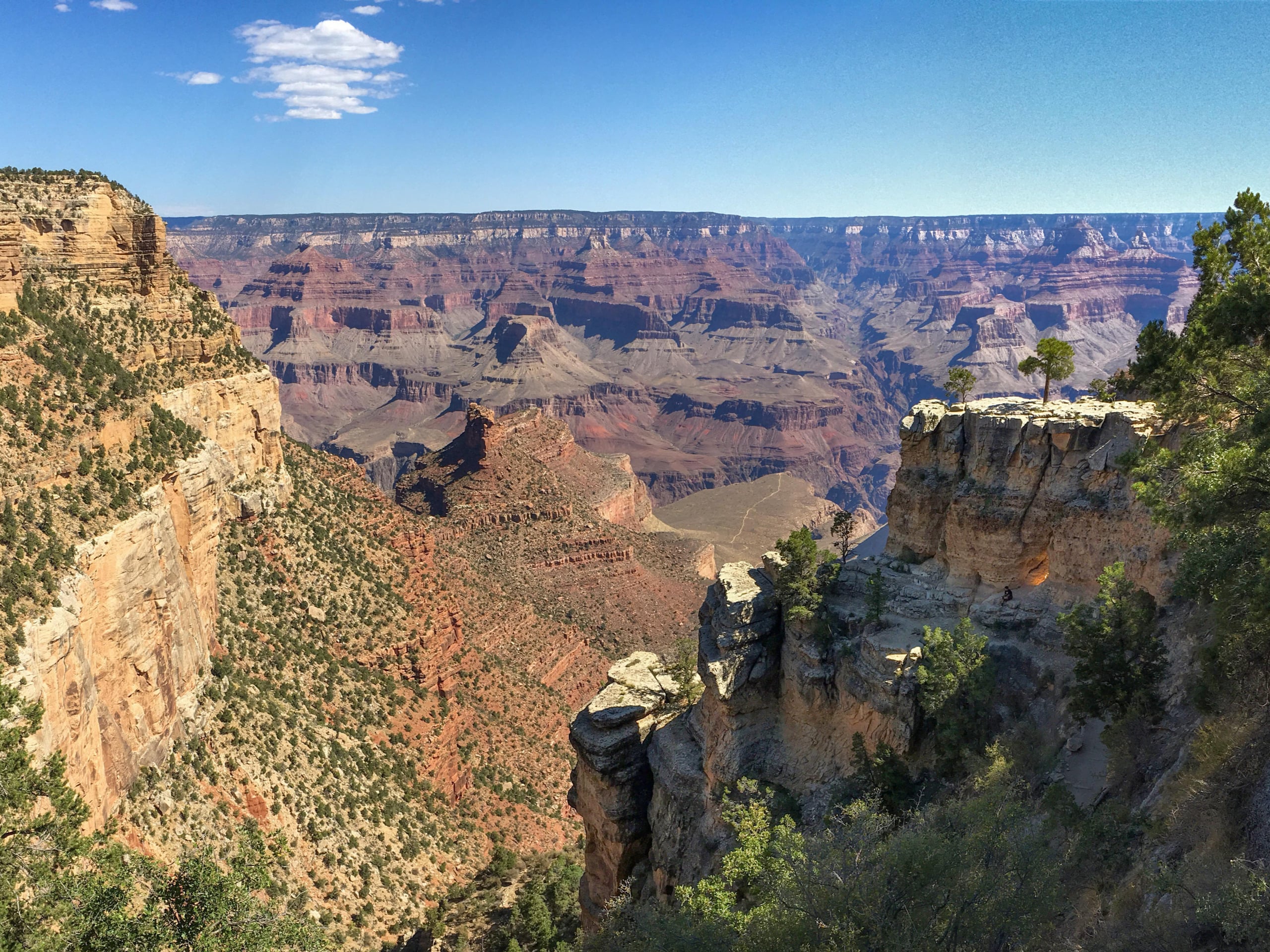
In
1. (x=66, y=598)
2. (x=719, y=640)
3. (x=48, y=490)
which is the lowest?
(x=719, y=640)

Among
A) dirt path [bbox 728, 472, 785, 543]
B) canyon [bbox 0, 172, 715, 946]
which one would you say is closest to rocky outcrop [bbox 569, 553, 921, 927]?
canyon [bbox 0, 172, 715, 946]

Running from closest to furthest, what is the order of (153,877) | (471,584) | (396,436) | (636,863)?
(153,877) → (636,863) → (471,584) → (396,436)

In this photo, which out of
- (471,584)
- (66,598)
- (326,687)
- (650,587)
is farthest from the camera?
(650,587)

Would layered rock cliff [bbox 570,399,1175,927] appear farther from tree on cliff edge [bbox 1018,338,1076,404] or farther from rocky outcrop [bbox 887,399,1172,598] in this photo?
tree on cliff edge [bbox 1018,338,1076,404]

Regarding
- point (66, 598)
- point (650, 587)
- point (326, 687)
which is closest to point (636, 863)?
point (326, 687)

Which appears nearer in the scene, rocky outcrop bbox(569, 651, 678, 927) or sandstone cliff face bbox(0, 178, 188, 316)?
rocky outcrop bbox(569, 651, 678, 927)

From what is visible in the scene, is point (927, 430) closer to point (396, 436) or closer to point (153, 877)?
point (153, 877)

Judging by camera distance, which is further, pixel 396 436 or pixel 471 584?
pixel 396 436

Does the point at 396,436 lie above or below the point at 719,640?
below
